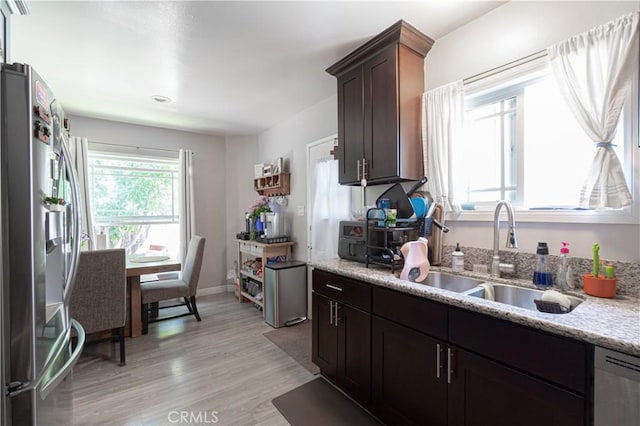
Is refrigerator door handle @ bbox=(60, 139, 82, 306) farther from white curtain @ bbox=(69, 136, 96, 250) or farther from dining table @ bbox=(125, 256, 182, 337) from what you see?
white curtain @ bbox=(69, 136, 96, 250)

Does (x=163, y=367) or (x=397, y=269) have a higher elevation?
(x=397, y=269)

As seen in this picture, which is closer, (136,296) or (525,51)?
(525,51)

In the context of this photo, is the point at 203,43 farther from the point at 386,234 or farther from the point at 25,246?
the point at 386,234

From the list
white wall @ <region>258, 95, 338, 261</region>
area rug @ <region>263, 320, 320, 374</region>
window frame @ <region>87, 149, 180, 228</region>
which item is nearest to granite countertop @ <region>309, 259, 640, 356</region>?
area rug @ <region>263, 320, 320, 374</region>

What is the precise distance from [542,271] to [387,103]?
4.45 ft

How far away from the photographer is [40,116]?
1048 mm

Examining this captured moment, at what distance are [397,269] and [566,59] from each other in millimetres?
1397

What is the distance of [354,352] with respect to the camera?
1.81 meters

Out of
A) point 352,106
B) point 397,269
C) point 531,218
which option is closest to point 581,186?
point 531,218

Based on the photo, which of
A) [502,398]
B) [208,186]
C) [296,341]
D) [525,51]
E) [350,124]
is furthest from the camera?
[208,186]

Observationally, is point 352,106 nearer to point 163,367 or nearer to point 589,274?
point 589,274

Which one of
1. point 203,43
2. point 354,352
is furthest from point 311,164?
point 354,352

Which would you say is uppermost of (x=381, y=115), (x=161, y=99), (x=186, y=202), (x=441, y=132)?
(x=161, y=99)

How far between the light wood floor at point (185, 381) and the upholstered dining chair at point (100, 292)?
10.6 inches
